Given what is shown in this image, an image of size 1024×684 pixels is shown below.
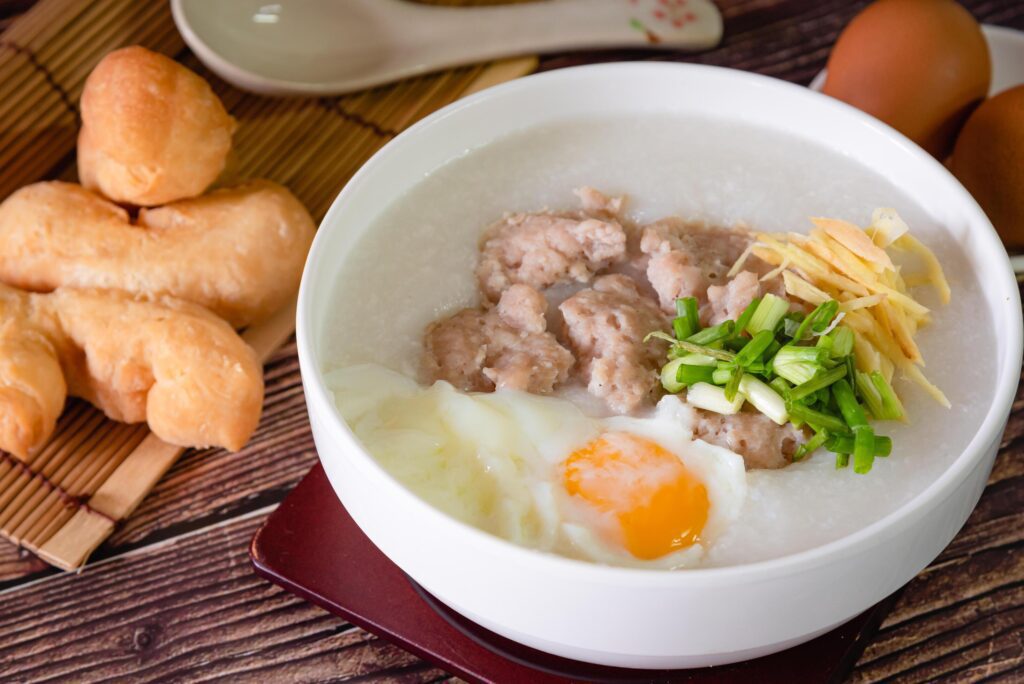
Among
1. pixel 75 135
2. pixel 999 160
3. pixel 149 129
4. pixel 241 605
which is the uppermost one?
pixel 149 129

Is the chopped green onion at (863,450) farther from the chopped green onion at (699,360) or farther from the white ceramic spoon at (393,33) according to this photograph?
the white ceramic spoon at (393,33)

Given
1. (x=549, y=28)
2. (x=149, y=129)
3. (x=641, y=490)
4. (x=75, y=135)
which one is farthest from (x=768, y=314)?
(x=75, y=135)

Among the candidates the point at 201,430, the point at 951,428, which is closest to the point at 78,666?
the point at 201,430

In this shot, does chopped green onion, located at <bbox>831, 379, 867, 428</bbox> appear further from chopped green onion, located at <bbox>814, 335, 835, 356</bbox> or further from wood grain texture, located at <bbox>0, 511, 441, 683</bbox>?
wood grain texture, located at <bbox>0, 511, 441, 683</bbox>

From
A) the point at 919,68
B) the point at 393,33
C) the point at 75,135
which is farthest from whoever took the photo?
the point at 393,33

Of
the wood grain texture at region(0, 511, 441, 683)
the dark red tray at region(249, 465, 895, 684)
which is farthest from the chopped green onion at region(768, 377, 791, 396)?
the wood grain texture at region(0, 511, 441, 683)

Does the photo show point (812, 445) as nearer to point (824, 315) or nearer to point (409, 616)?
point (824, 315)

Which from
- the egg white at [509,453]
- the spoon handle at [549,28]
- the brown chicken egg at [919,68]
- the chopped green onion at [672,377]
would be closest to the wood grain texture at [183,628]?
the egg white at [509,453]

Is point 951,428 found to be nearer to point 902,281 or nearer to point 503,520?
point 902,281
